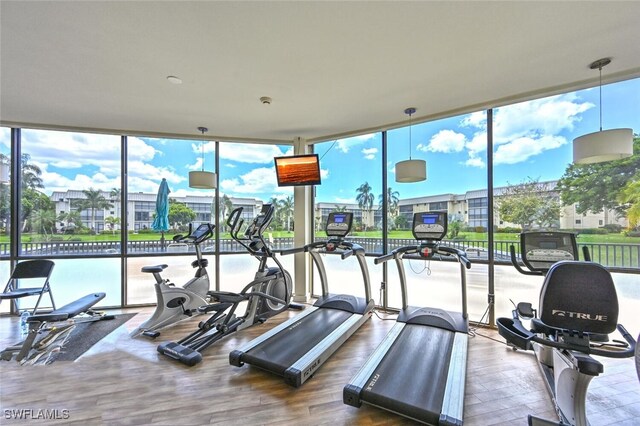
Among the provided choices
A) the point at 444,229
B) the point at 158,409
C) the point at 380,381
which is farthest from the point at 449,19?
the point at 158,409

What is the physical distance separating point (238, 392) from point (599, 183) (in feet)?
14.4

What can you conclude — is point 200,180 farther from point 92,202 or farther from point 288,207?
point 92,202

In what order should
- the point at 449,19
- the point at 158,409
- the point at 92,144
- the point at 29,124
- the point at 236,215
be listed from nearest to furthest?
the point at 449,19 → the point at 158,409 → the point at 236,215 → the point at 29,124 → the point at 92,144

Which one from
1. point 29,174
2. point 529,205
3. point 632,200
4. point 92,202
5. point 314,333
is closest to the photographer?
point 632,200

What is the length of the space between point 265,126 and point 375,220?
2.37 metres

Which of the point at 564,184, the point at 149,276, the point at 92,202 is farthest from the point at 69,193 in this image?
the point at 564,184

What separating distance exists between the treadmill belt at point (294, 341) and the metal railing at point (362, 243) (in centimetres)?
139

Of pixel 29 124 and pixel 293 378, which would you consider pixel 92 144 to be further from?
pixel 293 378

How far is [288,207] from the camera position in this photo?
199 inches

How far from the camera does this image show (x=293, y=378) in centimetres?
230

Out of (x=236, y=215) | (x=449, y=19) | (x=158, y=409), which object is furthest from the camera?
(x=236, y=215)

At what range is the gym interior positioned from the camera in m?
1.97

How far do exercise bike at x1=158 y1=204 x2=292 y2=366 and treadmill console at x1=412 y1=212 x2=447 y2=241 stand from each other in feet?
6.44

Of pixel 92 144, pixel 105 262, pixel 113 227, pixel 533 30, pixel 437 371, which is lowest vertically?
pixel 437 371
